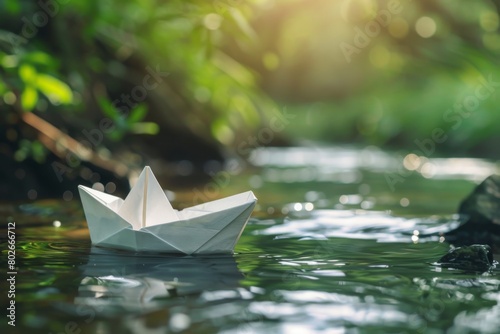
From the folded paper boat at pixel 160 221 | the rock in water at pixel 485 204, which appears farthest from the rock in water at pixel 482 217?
the folded paper boat at pixel 160 221

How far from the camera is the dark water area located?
302cm

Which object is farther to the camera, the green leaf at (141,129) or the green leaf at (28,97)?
the green leaf at (141,129)

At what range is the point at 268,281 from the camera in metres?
3.81

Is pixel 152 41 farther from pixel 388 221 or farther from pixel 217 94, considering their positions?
pixel 388 221

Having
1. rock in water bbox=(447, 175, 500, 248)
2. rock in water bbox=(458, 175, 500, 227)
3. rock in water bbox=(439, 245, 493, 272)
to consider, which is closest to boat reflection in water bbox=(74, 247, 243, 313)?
rock in water bbox=(439, 245, 493, 272)

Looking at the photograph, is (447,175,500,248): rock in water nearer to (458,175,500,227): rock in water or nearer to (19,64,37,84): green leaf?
(458,175,500,227): rock in water

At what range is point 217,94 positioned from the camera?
1081 centimetres

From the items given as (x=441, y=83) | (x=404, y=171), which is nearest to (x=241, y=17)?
(x=404, y=171)

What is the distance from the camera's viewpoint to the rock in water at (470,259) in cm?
426

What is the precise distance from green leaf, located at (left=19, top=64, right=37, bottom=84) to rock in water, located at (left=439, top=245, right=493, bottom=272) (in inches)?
153

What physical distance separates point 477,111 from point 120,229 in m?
15.7

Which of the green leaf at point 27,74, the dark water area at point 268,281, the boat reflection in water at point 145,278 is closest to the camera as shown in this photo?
the dark water area at point 268,281

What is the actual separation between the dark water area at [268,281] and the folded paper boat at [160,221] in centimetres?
8

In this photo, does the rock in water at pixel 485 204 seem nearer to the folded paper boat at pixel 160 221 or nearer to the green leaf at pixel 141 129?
the folded paper boat at pixel 160 221
